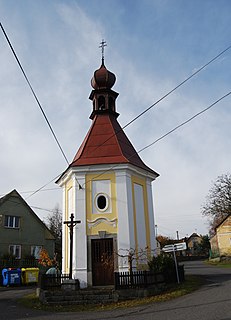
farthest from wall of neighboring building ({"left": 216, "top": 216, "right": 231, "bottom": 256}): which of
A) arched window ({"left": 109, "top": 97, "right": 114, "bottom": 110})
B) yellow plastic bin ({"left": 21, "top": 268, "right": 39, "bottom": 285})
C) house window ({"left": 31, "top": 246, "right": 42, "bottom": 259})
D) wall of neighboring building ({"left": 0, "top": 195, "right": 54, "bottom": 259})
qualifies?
arched window ({"left": 109, "top": 97, "right": 114, "bottom": 110})

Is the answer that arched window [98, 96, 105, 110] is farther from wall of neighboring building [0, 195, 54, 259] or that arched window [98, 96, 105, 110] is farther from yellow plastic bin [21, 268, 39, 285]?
wall of neighboring building [0, 195, 54, 259]

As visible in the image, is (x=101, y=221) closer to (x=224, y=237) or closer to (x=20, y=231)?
(x=20, y=231)

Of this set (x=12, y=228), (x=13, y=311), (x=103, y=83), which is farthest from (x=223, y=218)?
(x=13, y=311)

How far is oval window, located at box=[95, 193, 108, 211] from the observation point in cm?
1607

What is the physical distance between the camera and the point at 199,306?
10.5 metres

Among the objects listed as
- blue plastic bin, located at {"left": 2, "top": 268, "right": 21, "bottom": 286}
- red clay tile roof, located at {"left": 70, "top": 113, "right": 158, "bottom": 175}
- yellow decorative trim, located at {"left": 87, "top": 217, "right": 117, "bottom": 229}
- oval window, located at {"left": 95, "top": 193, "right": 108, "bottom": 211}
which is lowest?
blue plastic bin, located at {"left": 2, "top": 268, "right": 21, "bottom": 286}

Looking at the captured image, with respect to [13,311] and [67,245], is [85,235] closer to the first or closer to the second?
[67,245]

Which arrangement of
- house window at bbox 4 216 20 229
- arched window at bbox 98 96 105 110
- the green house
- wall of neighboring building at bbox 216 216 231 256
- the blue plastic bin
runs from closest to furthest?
arched window at bbox 98 96 105 110 → the blue plastic bin → the green house → house window at bbox 4 216 20 229 → wall of neighboring building at bbox 216 216 231 256

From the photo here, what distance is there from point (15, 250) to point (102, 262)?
16.3 metres

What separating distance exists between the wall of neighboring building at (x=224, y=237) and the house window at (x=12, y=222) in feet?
92.4

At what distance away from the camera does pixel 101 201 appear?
1622 cm

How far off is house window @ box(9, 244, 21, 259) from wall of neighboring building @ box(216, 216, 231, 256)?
91.0 ft

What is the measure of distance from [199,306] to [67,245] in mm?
7916

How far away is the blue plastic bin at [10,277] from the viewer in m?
23.2
